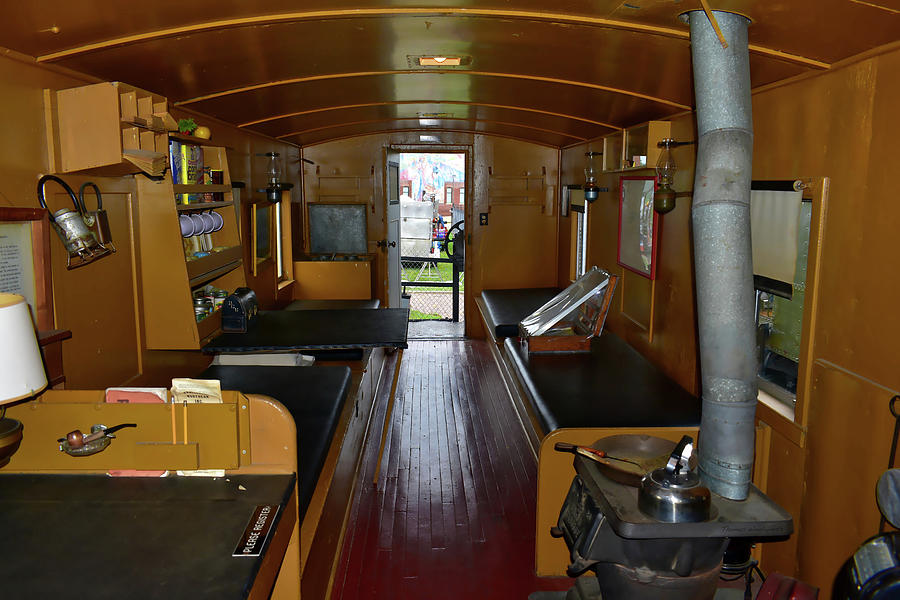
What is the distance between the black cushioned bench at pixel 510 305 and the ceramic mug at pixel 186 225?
8.91 feet

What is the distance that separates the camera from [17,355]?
1.80 metres

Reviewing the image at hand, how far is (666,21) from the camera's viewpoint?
97.7 inches

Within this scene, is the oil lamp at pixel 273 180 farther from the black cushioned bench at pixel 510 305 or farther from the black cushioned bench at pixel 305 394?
the black cushioned bench at pixel 305 394

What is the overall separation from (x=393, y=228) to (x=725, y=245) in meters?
6.73

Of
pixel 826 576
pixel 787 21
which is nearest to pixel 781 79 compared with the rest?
pixel 787 21

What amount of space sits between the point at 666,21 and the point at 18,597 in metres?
2.57

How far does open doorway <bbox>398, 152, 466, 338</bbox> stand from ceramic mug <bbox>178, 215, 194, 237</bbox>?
467cm

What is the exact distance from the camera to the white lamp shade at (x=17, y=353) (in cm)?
177

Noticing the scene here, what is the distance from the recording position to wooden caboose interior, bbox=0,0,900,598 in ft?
7.98

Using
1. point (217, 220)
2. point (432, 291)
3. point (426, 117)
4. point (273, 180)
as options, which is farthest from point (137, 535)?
point (432, 291)

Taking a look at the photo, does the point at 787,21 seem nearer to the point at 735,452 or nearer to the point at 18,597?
the point at 735,452

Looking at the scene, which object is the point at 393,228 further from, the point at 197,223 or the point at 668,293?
the point at 668,293

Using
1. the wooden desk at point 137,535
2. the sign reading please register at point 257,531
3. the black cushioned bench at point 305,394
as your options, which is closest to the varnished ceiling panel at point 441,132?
the black cushioned bench at point 305,394

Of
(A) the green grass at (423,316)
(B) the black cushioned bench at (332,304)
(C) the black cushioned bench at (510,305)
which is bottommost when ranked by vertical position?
(A) the green grass at (423,316)
